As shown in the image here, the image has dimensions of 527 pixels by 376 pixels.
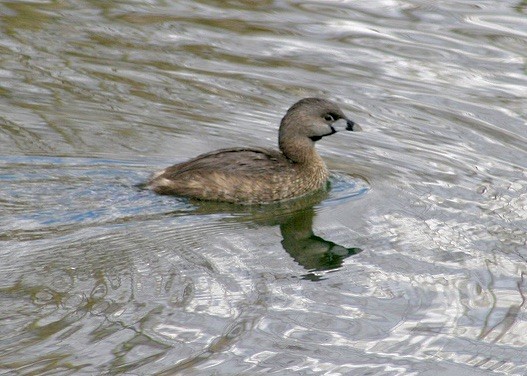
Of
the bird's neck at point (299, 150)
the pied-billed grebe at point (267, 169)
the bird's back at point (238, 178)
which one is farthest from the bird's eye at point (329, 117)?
the bird's back at point (238, 178)

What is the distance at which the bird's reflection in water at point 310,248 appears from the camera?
7781 mm

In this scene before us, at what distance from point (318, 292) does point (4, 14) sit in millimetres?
6831

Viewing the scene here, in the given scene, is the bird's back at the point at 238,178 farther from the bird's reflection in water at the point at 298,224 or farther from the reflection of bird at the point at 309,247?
the reflection of bird at the point at 309,247

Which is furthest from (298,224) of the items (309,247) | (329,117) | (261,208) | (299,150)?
(329,117)

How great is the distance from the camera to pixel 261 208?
8953mm

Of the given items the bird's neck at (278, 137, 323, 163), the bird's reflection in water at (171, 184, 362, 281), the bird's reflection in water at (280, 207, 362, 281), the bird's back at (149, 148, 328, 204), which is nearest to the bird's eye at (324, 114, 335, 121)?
the bird's neck at (278, 137, 323, 163)

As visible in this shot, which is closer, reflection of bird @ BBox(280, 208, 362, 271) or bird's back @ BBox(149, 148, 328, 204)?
reflection of bird @ BBox(280, 208, 362, 271)

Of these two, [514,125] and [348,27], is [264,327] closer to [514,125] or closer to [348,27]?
[514,125]

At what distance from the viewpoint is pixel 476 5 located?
13781 millimetres

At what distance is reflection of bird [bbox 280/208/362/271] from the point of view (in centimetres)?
786

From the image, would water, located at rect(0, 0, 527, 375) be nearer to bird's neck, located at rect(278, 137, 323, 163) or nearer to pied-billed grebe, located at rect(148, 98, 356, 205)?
A: pied-billed grebe, located at rect(148, 98, 356, 205)

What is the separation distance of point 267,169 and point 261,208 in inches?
12.5

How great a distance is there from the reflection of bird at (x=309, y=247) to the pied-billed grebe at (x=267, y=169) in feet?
1.29

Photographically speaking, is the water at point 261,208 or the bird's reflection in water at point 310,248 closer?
the water at point 261,208
